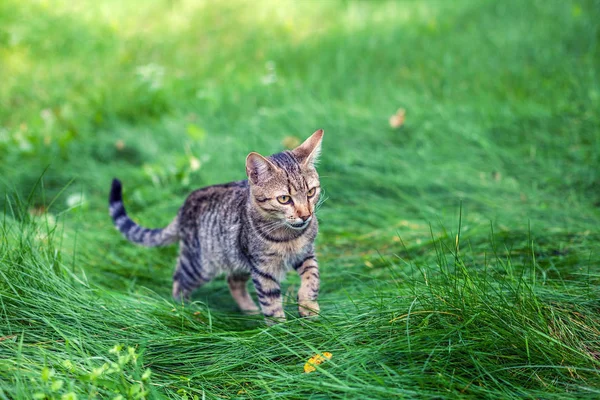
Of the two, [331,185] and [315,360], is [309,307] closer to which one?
[315,360]

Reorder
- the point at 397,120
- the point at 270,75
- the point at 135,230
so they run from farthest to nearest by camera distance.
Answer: the point at 270,75 < the point at 397,120 < the point at 135,230

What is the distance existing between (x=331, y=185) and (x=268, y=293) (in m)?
1.74

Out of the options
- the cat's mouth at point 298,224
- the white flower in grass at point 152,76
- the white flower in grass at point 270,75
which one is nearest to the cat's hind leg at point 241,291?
the cat's mouth at point 298,224

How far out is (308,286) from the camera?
3232 mm

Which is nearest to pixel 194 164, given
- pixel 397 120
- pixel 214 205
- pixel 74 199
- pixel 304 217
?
pixel 74 199

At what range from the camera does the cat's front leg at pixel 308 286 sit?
3148 millimetres

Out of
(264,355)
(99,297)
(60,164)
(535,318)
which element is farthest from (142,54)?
(535,318)

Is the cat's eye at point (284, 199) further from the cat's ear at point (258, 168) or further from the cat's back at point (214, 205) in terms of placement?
the cat's back at point (214, 205)

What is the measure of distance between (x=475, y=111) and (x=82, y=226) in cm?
344

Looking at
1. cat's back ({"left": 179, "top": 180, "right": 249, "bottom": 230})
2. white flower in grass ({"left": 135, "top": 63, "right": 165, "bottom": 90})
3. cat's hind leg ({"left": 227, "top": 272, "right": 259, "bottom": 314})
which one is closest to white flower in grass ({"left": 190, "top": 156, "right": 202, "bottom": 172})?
cat's back ({"left": 179, "top": 180, "right": 249, "bottom": 230})

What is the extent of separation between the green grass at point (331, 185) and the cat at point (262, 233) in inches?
7.1

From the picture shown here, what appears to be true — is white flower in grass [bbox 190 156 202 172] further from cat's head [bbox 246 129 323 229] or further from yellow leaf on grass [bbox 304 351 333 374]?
yellow leaf on grass [bbox 304 351 333 374]

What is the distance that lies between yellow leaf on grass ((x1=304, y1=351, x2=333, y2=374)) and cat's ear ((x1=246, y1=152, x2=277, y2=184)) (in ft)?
3.36

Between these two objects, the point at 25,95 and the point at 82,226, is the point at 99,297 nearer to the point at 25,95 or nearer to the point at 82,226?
the point at 82,226
